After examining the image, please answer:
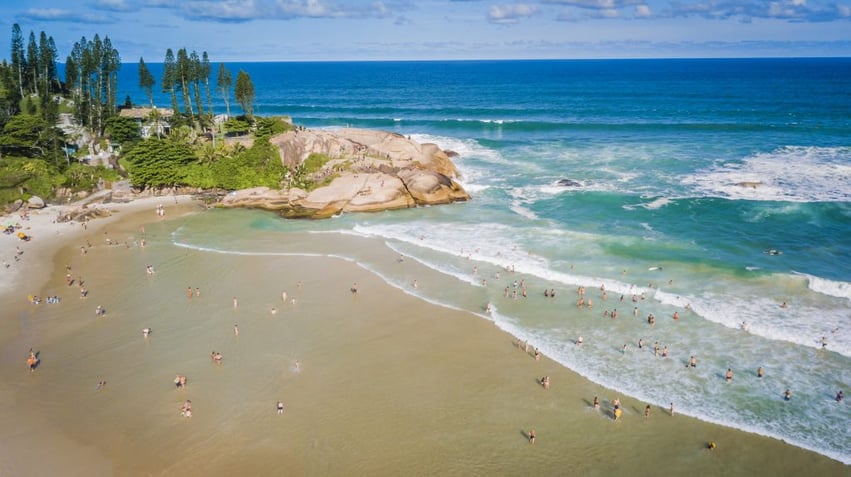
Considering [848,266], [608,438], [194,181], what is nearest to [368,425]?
[608,438]

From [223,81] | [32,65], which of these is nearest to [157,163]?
[223,81]

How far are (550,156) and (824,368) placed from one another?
167 ft

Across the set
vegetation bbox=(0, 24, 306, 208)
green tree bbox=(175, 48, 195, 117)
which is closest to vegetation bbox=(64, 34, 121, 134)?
vegetation bbox=(0, 24, 306, 208)

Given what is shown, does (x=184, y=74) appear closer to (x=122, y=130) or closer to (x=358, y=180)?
(x=122, y=130)

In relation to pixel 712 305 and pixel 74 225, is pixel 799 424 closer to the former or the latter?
pixel 712 305

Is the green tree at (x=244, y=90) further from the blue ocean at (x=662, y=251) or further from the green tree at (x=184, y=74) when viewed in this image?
the blue ocean at (x=662, y=251)

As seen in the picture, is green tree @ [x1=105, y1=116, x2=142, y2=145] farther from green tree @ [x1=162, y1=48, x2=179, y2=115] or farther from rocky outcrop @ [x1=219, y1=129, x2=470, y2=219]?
rocky outcrop @ [x1=219, y1=129, x2=470, y2=219]

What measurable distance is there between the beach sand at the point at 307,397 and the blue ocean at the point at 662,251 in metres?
2.55

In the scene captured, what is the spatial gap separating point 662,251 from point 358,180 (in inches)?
1130

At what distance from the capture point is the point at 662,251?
4238 centimetres

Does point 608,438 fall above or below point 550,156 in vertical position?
below

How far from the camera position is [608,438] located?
76.8 feet

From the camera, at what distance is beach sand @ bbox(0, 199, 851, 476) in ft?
73.5

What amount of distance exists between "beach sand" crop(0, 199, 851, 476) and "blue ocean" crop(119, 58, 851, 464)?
2546mm
